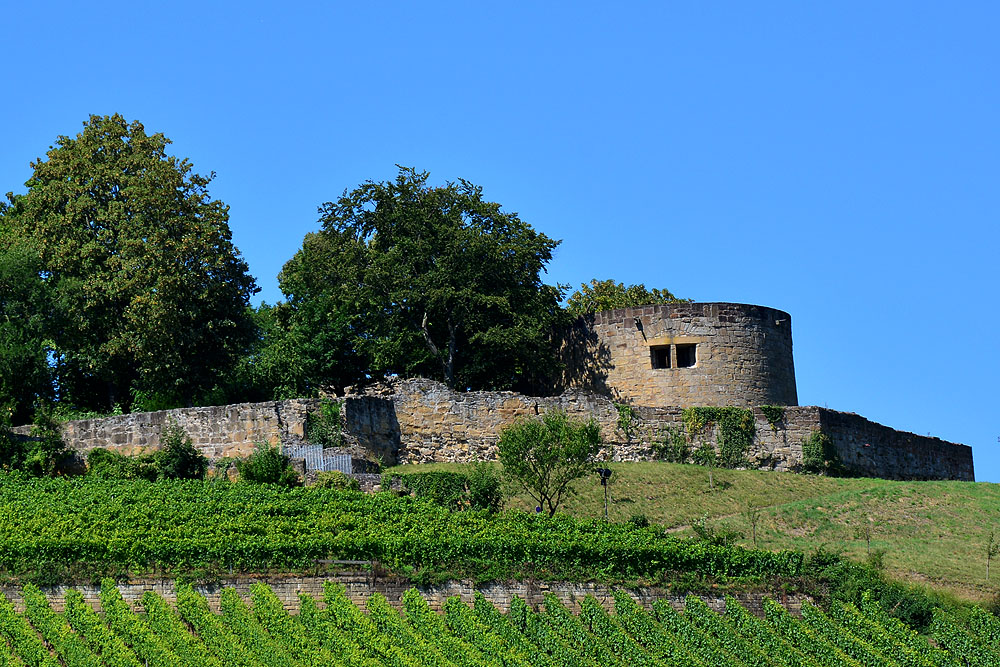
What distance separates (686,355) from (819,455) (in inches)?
201

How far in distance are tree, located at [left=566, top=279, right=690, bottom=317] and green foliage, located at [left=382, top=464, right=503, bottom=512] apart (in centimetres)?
2095

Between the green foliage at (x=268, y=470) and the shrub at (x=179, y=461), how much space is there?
122 centimetres

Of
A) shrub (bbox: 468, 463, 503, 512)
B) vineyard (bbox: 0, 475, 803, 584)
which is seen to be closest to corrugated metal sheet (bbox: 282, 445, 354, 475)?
vineyard (bbox: 0, 475, 803, 584)

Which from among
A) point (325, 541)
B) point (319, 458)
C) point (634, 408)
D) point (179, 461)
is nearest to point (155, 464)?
point (179, 461)

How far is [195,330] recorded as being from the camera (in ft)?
135

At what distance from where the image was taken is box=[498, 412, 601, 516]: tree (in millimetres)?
32156

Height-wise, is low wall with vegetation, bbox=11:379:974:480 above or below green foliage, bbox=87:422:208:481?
above

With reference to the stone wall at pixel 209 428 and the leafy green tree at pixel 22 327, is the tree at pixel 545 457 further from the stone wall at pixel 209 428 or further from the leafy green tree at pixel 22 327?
the leafy green tree at pixel 22 327

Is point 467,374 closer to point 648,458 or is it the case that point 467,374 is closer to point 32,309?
point 648,458

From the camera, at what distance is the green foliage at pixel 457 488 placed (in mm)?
Result: 31766

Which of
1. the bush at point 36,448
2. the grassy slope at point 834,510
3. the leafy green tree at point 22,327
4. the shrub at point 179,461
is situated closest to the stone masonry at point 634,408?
the bush at point 36,448

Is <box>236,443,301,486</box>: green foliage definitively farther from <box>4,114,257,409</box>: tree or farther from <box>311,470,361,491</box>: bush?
<box>4,114,257,409</box>: tree

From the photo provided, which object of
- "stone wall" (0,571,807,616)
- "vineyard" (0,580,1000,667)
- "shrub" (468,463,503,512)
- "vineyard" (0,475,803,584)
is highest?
"shrub" (468,463,503,512)

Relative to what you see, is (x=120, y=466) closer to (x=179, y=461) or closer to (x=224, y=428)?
(x=179, y=461)
